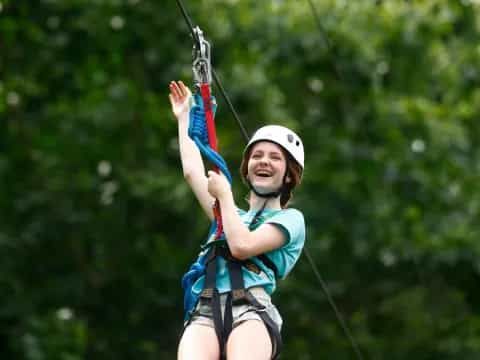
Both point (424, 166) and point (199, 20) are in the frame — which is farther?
point (424, 166)

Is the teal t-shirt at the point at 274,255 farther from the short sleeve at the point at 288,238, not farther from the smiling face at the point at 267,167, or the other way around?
the smiling face at the point at 267,167

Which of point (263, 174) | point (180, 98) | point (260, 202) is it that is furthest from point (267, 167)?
point (180, 98)

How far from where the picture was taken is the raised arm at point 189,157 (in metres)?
6.04

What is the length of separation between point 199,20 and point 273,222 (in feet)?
34.0

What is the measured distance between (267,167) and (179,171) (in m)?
10.1

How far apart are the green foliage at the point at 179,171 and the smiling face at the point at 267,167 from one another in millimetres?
10017

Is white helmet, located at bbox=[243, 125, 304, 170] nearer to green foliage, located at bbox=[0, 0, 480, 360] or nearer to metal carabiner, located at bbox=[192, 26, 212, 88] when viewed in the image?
metal carabiner, located at bbox=[192, 26, 212, 88]

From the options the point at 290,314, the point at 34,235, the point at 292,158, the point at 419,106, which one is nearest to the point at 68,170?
the point at 34,235

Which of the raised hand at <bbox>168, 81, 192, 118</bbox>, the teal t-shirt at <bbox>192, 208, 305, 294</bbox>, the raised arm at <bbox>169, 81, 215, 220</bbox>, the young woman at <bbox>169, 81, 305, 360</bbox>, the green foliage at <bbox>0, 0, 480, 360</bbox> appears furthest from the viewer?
the green foliage at <bbox>0, 0, 480, 360</bbox>

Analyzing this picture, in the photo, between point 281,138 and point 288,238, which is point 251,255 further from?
point 281,138

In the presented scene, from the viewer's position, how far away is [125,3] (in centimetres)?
1664

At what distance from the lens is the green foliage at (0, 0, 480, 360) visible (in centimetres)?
1634

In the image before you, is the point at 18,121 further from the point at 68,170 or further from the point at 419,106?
the point at 419,106

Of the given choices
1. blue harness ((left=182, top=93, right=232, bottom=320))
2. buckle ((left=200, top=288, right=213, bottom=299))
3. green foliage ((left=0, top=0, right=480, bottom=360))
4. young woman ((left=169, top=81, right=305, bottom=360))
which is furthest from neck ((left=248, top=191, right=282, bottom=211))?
green foliage ((left=0, top=0, right=480, bottom=360))
